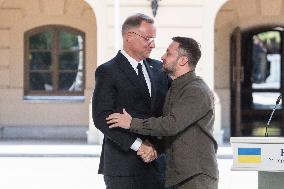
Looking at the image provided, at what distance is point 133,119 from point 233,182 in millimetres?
6559

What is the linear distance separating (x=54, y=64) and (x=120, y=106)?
1239 cm

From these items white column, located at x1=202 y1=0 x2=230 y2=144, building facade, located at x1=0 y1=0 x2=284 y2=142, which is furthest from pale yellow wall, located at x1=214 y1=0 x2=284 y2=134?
white column, located at x1=202 y1=0 x2=230 y2=144

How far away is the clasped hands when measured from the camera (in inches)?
169

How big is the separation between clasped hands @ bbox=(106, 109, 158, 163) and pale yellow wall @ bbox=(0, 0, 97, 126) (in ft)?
39.3

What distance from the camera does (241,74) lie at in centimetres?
1616

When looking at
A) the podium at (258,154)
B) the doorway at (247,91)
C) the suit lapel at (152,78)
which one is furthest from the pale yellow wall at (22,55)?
the podium at (258,154)

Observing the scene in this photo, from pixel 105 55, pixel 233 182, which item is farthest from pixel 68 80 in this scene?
pixel 233 182

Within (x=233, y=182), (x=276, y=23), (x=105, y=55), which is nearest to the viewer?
(x=233, y=182)

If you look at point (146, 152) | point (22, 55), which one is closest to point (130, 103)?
point (146, 152)

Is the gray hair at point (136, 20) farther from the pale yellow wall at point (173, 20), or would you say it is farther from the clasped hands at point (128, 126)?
the pale yellow wall at point (173, 20)

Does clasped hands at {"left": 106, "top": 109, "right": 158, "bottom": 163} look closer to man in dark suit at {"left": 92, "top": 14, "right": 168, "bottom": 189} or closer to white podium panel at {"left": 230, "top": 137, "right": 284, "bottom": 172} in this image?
man in dark suit at {"left": 92, "top": 14, "right": 168, "bottom": 189}

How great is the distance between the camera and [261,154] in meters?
4.28

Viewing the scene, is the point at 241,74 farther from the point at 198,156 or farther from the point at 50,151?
the point at 198,156

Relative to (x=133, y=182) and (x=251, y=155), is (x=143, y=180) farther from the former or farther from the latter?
(x=251, y=155)
